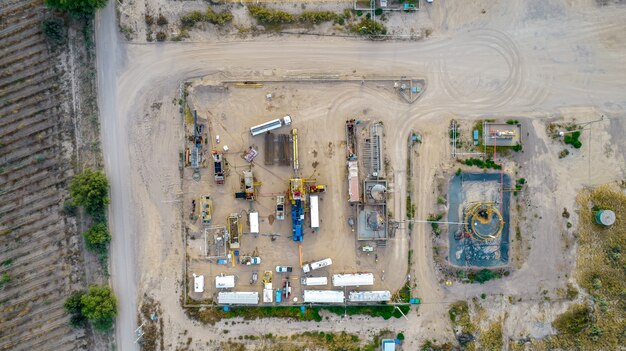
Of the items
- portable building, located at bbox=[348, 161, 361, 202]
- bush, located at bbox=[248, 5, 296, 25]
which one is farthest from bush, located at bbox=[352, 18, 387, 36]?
portable building, located at bbox=[348, 161, 361, 202]

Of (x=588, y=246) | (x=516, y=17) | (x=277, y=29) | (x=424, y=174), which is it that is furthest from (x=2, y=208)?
(x=588, y=246)

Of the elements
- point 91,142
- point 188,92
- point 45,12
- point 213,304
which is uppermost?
point 45,12

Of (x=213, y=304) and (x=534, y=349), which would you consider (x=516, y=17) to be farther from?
(x=213, y=304)

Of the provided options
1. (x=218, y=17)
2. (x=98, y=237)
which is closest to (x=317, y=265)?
(x=98, y=237)

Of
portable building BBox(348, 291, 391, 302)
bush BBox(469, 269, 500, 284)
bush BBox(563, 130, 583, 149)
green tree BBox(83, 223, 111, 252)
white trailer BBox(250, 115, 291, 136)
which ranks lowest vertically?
portable building BBox(348, 291, 391, 302)

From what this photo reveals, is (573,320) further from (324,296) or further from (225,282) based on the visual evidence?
(225,282)

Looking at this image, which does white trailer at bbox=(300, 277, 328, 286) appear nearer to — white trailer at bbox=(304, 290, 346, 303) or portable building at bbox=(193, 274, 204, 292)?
white trailer at bbox=(304, 290, 346, 303)

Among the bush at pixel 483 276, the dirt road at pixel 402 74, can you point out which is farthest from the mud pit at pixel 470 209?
the dirt road at pixel 402 74
